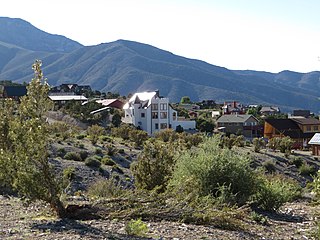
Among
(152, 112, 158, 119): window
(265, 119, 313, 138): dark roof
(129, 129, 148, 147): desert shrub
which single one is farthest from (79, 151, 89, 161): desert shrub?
(265, 119, 313, 138): dark roof

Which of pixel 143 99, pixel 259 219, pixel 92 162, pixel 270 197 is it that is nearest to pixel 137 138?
pixel 92 162

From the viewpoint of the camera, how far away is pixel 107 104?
8450 centimetres

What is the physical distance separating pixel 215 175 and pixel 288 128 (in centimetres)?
5862

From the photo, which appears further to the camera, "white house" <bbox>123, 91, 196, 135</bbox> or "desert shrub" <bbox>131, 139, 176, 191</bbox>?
"white house" <bbox>123, 91, 196, 135</bbox>

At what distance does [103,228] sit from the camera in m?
10.6

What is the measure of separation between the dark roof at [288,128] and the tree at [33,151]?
201 ft

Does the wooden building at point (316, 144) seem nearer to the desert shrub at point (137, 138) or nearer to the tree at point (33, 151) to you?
the desert shrub at point (137, 138)

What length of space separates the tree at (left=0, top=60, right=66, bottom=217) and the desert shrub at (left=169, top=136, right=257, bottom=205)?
14.4 feet

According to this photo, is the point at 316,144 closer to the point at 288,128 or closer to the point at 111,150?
the point at 288,128

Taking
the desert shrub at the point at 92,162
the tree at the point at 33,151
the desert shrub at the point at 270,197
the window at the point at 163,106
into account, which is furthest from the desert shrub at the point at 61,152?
the window at the point at 163,106

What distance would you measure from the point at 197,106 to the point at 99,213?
4038 inches

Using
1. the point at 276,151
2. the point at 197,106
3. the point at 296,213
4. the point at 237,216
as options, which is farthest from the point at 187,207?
the point at 197,106

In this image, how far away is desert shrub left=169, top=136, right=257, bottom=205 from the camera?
1503 centimetres

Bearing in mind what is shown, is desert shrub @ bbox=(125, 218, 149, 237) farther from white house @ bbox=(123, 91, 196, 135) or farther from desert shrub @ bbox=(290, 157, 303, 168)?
white house @ bbox=(123, 91, 196, 135)
